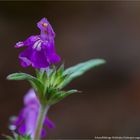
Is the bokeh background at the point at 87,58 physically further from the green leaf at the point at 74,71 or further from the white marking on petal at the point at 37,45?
the white marking on petal at the point at 37,45

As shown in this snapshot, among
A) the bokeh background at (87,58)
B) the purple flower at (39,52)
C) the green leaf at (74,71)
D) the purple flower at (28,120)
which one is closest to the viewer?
the purple flower at (39,52)

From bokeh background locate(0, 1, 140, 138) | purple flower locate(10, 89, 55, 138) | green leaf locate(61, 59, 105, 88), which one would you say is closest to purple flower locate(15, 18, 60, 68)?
green leaf locate(61, 59, 105, 88)

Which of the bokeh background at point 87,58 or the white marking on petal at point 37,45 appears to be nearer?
the white marking on petal at point 37,45

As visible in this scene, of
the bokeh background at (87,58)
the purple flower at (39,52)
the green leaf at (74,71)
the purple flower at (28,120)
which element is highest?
the purple flower at (39,52)

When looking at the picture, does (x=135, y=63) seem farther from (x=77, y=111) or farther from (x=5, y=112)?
(x=5, y=112)

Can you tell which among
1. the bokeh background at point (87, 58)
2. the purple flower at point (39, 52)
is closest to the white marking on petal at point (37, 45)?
the purple flower at point (39, 52)

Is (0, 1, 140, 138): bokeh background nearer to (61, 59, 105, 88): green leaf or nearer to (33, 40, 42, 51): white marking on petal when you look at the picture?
(61, 59, 105, 88): green leaf

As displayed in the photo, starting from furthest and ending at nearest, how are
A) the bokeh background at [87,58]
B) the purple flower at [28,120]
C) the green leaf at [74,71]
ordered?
the bokeh background at [87,58] < the purple flower at [28,120] < the green leaf at [74,71]

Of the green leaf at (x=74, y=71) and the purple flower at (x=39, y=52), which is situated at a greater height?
the purple flower at (x=39, y=52)

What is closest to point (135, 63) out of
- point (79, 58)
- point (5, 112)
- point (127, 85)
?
point (127, 85)
